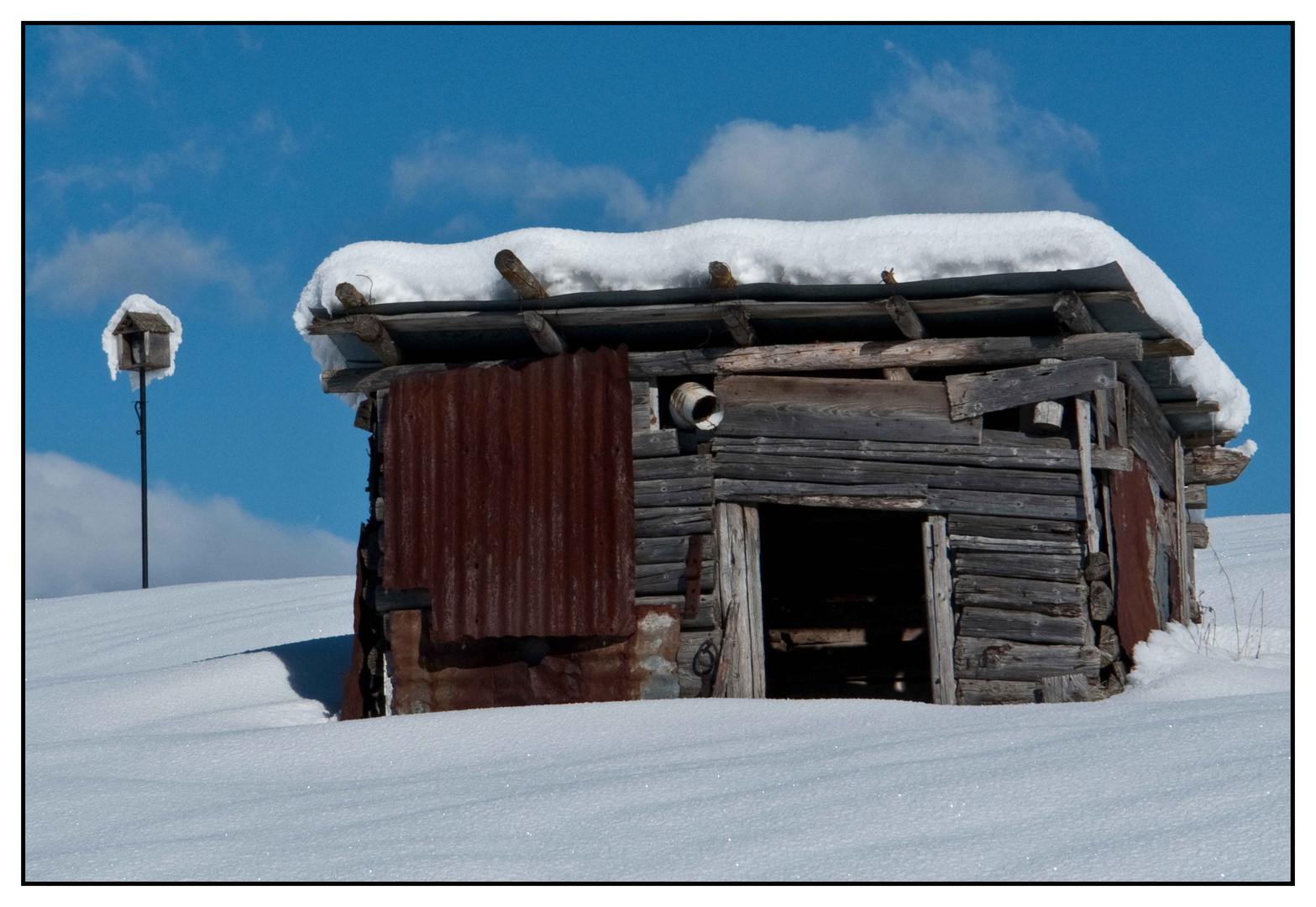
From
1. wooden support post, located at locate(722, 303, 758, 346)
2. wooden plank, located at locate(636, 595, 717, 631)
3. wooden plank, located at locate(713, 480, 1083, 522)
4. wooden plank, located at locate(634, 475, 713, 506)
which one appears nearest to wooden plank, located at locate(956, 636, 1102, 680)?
wooden plank, located at locate(713, 480, 1083, 522)

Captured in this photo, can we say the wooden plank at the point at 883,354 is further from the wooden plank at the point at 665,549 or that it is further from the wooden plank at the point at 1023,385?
the wooden plank at the point at 665,549

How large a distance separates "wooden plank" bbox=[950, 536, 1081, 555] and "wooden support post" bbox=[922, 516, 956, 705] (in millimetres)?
110

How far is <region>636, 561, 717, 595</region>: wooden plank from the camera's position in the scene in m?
8.31

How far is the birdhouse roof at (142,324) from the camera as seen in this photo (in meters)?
18.0

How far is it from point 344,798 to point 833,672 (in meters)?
6.86

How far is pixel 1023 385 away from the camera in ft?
26.8

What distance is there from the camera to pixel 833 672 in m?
11.6

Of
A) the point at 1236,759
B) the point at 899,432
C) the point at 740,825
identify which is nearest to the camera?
the point at 740,825

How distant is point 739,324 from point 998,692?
9.43 feet

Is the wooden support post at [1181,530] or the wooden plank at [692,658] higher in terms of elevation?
the wooden support post at [1181,530]

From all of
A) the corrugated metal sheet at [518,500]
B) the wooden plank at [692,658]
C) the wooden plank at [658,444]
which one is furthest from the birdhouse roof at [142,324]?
the wooden plank at [692,658]

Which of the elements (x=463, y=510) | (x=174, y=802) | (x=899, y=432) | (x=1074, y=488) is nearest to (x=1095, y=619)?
(x=1074, y=488)

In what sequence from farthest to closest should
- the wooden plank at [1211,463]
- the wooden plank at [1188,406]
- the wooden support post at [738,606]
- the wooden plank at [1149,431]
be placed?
the wooden plank at [1211,463], the wooden plank at [1188,406], the wooden plank at [1149,431], the wooden support post at [738,606]

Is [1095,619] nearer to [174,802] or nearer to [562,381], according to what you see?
[562,381]
